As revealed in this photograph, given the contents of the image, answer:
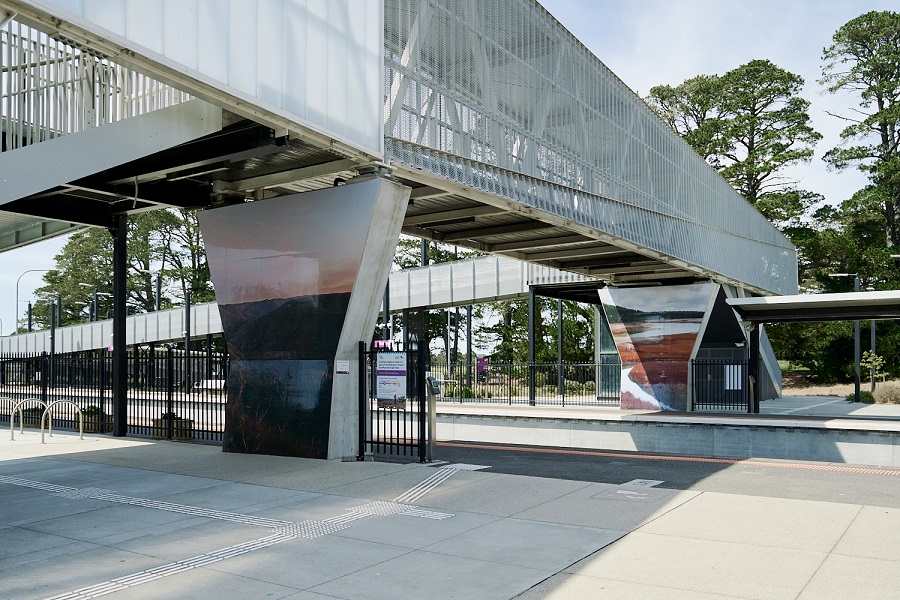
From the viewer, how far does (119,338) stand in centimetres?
1855

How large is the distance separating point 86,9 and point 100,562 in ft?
18.4

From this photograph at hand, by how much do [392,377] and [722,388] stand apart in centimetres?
2108

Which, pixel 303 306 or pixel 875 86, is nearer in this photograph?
pixel 303 306

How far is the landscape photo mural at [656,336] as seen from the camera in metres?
28.0

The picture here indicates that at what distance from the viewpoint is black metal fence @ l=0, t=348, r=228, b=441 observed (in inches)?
715

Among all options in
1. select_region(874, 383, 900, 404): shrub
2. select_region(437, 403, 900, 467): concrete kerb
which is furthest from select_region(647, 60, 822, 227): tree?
select_region(437, 403, 900, 467): concrete kerb

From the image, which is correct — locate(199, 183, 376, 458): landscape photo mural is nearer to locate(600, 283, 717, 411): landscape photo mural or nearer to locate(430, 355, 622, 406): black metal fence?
locate(600, 283, 717, 411): landscape photo mural

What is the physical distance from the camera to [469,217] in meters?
18.9

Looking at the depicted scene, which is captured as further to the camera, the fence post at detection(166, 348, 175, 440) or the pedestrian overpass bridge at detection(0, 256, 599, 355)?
the pedestrian overpass bridge at detection(0, 256, 599, 355)

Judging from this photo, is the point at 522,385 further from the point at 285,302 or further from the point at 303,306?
the point at 303,306

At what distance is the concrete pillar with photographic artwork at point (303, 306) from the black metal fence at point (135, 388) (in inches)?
95.5

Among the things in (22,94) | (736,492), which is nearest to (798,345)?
(736,492)

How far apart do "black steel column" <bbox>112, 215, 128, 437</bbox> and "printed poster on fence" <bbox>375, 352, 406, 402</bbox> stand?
7.63 meters

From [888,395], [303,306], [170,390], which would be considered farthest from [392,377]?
[888,395]
